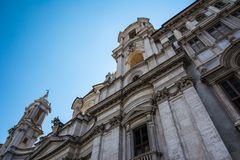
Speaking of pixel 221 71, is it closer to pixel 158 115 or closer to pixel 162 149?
pixel 158 115

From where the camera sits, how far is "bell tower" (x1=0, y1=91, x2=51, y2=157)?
103 ft

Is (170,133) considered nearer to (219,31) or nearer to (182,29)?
(219,31)

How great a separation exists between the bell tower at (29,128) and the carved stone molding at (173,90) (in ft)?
90.3

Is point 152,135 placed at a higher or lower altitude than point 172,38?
lower

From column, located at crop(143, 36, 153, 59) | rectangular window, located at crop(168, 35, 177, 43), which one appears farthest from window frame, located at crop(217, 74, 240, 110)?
rectangular window, located at crop(168, 35, 177, 43)

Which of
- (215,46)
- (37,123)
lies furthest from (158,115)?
(37,123)

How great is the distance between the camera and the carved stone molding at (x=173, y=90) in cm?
1130

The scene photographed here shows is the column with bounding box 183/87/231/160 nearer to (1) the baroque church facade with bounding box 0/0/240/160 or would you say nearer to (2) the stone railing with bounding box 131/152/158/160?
(1) the baroque church facade with bounding box 0/0/240/160

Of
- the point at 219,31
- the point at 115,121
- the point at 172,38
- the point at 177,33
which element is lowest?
the point at 115,121

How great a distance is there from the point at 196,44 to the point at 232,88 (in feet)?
19.2

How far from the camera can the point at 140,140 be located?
11.6m

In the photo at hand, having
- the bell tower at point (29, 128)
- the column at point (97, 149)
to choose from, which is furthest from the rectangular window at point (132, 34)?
the bell tower at point (29, 128)

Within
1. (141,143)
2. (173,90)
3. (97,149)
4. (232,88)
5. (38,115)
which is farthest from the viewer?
(38,115)

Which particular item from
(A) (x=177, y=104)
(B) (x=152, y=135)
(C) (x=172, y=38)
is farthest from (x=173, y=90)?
(C) (x=172, y=38)
